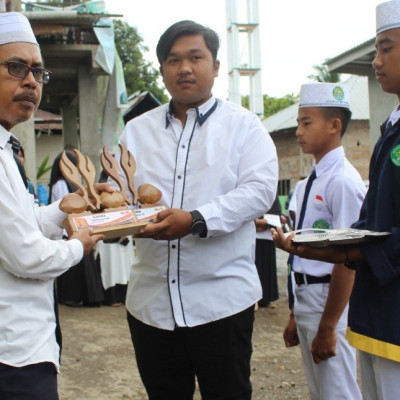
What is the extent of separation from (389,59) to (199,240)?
3.34 ft

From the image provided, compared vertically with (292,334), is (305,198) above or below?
above

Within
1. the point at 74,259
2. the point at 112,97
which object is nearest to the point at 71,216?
the point at 74,259

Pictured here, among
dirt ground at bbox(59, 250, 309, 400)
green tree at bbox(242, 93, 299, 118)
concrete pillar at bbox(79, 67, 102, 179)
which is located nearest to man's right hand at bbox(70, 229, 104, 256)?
dirt ground at bbox(59, 250, 309, 400)

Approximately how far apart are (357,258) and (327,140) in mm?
1099

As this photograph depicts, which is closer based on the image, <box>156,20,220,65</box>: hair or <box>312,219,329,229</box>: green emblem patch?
<box>156,20,220,65</box>: hair

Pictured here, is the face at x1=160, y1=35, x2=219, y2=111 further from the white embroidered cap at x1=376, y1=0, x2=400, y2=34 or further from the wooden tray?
the wooden tray

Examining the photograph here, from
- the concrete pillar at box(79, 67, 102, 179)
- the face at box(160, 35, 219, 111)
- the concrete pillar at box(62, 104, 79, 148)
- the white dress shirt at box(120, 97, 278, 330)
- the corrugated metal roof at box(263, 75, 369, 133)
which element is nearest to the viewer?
the white dress shirt at box(120, 97, 278, 330)

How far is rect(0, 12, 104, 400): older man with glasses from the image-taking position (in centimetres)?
178

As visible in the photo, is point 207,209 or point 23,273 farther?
point 207,209

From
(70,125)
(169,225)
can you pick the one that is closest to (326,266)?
(169,225)

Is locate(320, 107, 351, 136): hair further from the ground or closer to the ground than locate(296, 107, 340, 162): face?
further from the ground

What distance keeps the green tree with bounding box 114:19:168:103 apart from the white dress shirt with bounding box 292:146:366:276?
2374 cm

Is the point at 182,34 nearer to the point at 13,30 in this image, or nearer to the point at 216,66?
the point at 216,66

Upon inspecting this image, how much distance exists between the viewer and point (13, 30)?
1.99 m
